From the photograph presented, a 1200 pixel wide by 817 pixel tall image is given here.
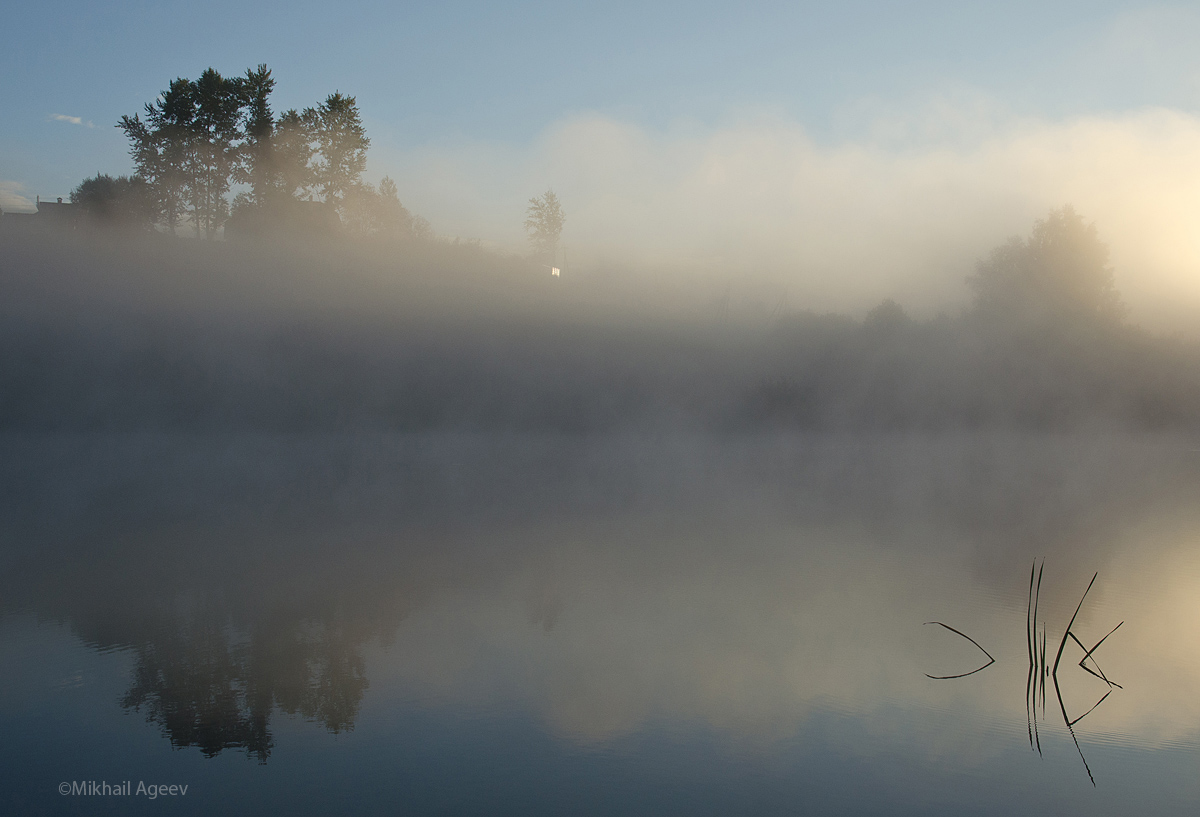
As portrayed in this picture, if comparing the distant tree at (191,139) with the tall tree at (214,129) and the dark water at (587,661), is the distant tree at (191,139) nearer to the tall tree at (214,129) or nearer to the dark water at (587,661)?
the tall tree at (214,129)

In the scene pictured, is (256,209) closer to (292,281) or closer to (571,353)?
(292,281)

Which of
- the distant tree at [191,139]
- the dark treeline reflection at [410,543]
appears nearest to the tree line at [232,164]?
the distant tree at [191,139]

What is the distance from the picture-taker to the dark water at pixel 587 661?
5551mm

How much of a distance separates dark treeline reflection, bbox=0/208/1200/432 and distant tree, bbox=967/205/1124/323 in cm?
15

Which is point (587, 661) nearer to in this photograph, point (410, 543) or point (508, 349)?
point (410, 543)

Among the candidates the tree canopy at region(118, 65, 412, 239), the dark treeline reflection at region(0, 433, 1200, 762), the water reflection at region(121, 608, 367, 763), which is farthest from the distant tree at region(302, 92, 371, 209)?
the water reflection at region(121, 608, 367, 763)

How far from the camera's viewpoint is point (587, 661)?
815cm

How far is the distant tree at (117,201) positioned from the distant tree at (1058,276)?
206 feet

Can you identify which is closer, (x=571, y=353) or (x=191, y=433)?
(x=191, y=433)

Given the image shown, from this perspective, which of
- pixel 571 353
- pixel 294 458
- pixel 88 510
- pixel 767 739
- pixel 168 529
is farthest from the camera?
pixel 571 353

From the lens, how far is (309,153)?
47719 millimetres

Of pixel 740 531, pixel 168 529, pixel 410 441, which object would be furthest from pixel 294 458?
pixel 740 531

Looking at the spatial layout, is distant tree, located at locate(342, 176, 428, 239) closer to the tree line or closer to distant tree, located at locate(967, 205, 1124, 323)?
the tree line

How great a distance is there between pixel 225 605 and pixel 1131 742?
1052 centimetres
